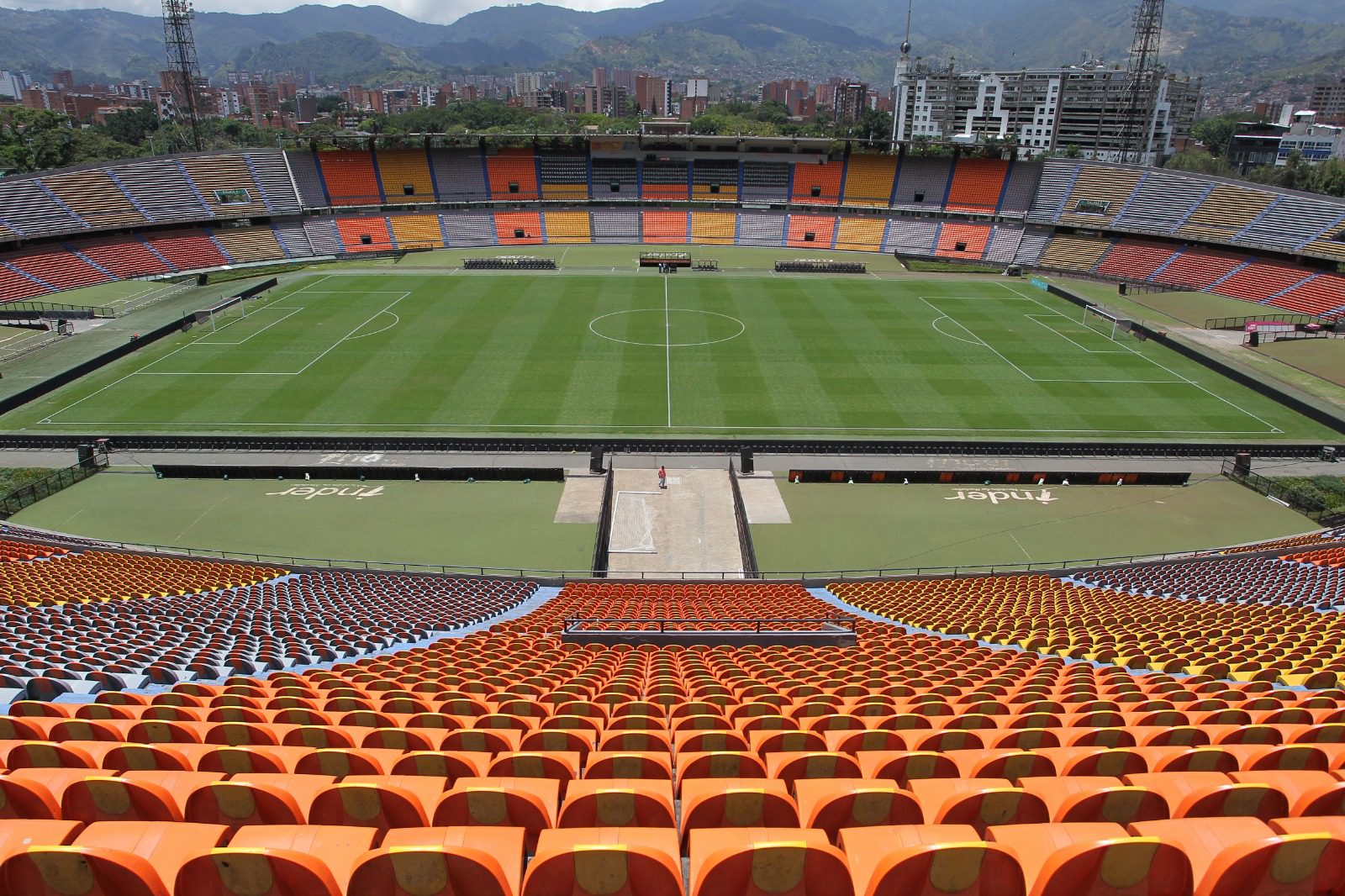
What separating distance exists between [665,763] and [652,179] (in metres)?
89.5

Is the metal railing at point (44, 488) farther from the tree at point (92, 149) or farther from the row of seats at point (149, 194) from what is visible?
the tree at point (92, 149)

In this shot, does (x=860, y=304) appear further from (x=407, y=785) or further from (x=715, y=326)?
(x=407, y=785)

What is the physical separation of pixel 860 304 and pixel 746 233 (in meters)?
26.4

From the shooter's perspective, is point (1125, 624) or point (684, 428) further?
point (684, 428)

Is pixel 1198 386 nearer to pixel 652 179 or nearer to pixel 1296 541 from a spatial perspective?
pixel 1296 541

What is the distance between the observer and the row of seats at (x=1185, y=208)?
63000 millimetres

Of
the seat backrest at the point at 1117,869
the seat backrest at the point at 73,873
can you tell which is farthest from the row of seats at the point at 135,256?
the seat backrest at the point at 1117,869

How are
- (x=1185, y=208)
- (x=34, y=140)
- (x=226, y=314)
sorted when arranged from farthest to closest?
(x=34, y=140), (x=1185, y=208), (x=226, y=314)

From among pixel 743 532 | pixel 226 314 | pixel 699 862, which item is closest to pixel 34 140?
pixel 226 314

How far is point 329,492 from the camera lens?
32.9 meters

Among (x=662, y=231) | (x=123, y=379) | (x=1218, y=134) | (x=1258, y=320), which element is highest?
(x=1218, y=134)

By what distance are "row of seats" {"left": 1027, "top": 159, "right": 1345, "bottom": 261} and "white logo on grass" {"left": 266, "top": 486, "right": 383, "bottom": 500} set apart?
225 ft

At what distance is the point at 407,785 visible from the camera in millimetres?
5293

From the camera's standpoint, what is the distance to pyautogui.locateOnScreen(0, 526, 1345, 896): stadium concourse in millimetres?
3748
